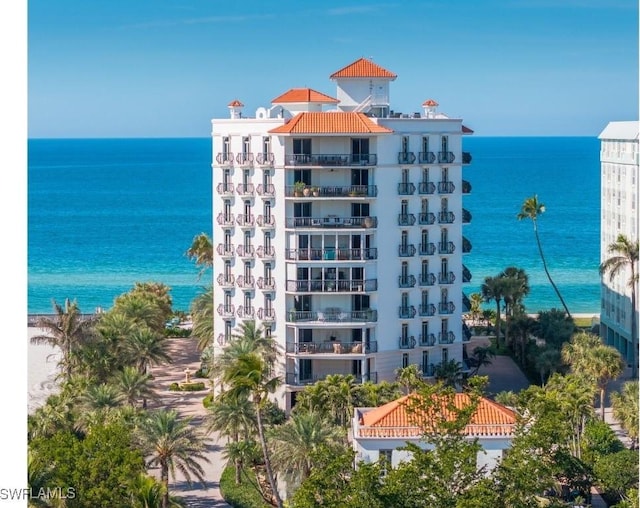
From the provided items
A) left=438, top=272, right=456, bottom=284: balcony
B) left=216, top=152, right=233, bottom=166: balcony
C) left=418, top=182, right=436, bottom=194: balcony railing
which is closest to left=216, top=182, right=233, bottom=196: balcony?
left=216, top=152, right=233, bottom=166: balcony

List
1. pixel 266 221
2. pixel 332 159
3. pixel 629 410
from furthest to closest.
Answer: pixel 266 221 < pixel 332 159 < pixel 629 410

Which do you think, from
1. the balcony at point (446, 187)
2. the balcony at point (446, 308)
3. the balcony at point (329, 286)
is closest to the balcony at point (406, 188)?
the balcony at point (446, 187)

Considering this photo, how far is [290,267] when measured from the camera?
5953 cm

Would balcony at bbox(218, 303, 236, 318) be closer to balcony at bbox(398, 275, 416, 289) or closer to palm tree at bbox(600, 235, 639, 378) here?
balcony at bbox(398, 275, 416, 289)

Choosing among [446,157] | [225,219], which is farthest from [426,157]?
[225,219]

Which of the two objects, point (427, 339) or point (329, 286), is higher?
point (329, 286)

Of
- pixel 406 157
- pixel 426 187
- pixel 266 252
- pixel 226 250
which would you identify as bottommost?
pixel 266 252

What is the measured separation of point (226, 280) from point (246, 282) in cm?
133

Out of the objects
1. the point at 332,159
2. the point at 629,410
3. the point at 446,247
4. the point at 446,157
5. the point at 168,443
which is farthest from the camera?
the point at 446,247

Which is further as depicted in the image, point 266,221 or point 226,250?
point 226,250

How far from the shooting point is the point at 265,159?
60188mm

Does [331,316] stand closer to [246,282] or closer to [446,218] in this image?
[246,282]

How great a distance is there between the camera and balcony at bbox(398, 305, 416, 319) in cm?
6066
